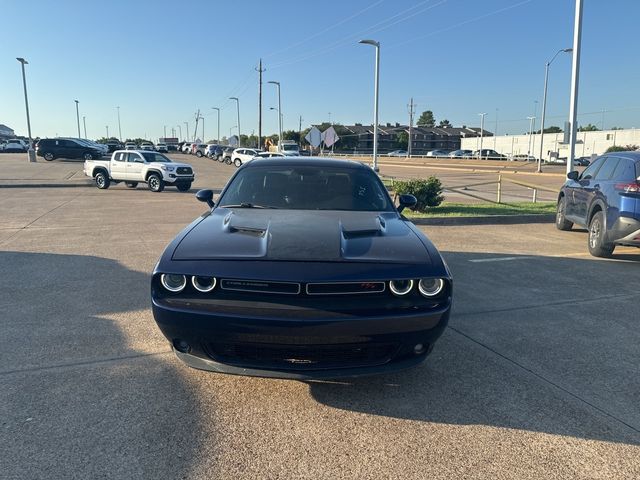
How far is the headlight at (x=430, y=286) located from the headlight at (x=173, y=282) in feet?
4.89

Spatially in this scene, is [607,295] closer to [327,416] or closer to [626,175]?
[626,175]

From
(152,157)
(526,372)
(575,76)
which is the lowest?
(526,372)

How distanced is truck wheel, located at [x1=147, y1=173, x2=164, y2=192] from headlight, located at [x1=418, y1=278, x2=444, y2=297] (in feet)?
66.6

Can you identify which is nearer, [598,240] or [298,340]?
[298,340]

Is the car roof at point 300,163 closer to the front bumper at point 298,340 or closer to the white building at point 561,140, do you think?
the front bumper at point 298,340

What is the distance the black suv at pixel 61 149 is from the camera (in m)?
44.2

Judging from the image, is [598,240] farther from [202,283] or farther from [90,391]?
[90,391]

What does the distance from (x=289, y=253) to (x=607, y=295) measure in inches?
184

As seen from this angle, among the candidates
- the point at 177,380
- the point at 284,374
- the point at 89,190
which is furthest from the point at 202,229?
the point at 89,190

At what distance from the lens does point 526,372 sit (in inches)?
154

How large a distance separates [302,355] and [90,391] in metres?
1.54

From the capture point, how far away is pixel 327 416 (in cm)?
323

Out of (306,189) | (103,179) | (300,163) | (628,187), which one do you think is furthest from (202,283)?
(103,179)

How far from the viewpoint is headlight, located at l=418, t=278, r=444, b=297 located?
A: 324cm
